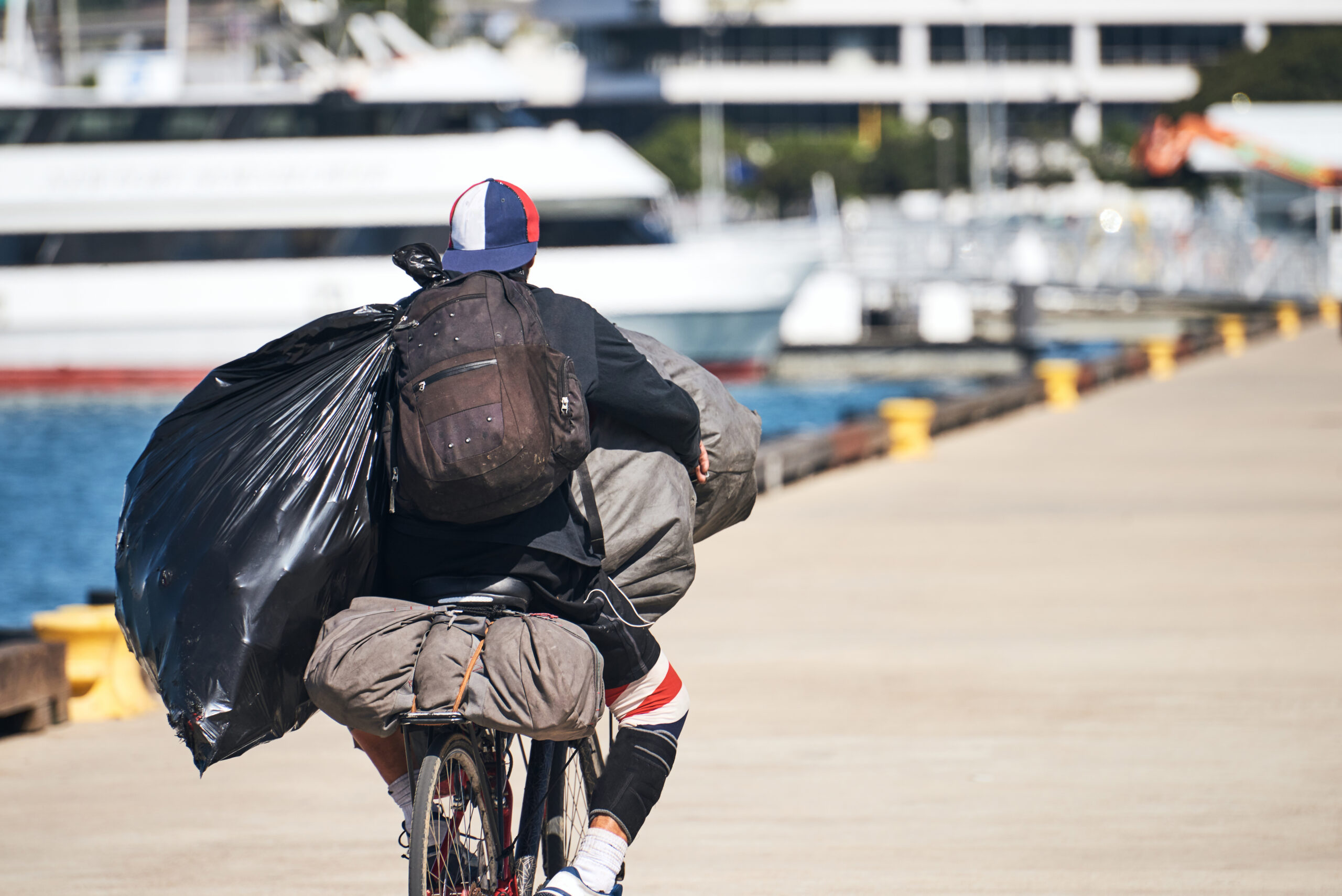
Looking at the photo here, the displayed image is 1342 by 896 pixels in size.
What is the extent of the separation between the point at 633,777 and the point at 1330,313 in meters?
37.2

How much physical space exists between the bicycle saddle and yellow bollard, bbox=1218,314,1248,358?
26869 millimetres

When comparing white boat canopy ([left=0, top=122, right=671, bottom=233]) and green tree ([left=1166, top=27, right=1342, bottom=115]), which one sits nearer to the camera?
white boat canopy ([left=0, top=122, right=671, bottom=233])

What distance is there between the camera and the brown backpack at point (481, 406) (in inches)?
122

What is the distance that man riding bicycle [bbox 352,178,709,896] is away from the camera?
3.31 metres

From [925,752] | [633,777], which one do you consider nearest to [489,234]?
[633,777]

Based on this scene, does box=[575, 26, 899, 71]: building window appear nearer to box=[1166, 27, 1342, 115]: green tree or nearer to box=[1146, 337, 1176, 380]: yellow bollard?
box=[1166, 27, 1342, 115]: green tree

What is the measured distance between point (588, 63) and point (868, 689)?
81.7 meters

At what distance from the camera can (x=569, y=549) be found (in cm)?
331

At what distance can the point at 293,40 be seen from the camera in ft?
119

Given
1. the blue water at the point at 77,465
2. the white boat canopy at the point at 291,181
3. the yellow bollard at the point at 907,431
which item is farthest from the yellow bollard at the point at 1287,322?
the yellow bollard at the point at 907,431

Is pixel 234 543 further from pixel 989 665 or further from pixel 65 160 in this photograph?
pixel 65 160

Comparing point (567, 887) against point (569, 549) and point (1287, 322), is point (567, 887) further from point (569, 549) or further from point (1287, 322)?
point (1287, 322)

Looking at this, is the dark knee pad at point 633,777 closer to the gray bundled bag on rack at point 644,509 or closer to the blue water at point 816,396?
the gray bundled bag on rack at point 644,509

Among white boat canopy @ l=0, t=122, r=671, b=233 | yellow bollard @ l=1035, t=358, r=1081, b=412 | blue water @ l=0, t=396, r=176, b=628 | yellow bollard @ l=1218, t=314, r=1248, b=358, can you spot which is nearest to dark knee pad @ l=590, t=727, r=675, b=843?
blue water @ l=0, t=396, r=176, b=628
